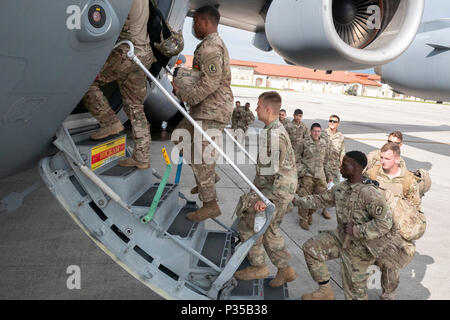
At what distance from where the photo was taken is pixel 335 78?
90.4 meters

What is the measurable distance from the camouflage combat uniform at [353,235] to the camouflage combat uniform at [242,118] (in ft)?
25.5

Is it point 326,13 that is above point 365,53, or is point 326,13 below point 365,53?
above

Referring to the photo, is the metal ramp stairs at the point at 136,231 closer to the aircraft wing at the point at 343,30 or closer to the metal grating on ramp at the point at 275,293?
the metal grating on ramp at the point at 275,293

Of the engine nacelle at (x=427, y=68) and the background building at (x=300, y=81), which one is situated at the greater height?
the engine nacelle at (x=427, y=68)

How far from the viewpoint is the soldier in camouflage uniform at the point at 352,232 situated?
2.82m

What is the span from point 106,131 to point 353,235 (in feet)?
8.04

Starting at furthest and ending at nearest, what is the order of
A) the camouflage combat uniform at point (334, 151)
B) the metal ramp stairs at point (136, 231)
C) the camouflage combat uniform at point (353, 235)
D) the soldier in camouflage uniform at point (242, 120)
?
the soldier in camouflage uniform at point (242, 120), the camouflage combat uniform at point (334, 151), the camouflage combat uniform at point (353, 235), the metal ramp stairs at point (136, 231)

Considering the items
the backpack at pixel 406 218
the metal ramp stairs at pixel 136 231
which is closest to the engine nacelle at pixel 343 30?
the backpack at pixel 406 218

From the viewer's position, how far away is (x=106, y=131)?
3.19 meters

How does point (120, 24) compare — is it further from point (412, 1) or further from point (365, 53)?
point (412, 1)

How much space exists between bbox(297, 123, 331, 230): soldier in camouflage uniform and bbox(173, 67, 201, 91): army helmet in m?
2.89

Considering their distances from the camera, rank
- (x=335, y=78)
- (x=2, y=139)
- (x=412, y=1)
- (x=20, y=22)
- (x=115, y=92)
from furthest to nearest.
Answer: (x=335, y=78) < (x=115, y=92) < (x=412, y=1) < (x=2, y=139) < (x=20, y=22)
